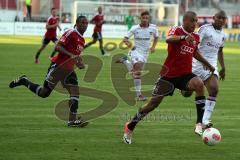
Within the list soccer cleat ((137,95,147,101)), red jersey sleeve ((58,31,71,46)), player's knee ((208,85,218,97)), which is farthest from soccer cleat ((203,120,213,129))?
soccer cleat ((137,95,147,101))

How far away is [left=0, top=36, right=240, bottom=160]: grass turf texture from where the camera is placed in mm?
10469

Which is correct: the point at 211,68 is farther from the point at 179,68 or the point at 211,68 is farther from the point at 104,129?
the point at 104,129

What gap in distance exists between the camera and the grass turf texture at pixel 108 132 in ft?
34.3

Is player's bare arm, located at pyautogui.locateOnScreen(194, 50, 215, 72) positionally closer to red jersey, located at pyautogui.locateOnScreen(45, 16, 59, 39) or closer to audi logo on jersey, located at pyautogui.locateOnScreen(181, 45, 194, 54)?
audi logo on jersey, located at pyautogui.locateOnScreen(181, 45, 194, 54)

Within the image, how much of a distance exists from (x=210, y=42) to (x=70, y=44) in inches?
115

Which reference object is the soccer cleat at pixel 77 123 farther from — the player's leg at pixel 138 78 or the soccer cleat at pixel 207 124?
the player's leg at pixel 138 78

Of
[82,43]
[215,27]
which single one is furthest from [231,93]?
[82,43]

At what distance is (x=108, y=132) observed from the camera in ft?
41.2

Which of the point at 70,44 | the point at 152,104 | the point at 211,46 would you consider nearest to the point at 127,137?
the point at 152,104

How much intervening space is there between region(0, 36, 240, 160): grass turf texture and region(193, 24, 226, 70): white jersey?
142 cm

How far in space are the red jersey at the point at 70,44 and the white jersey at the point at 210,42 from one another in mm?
2517

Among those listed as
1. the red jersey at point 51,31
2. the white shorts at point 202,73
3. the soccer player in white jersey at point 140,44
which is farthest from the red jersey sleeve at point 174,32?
the red jersey at point 51,31

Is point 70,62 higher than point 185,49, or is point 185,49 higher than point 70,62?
point 185,49

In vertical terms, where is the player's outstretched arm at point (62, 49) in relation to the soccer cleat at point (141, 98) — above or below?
above
